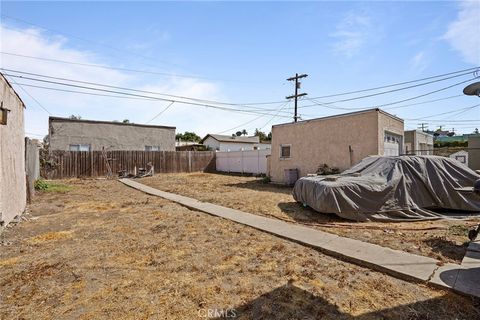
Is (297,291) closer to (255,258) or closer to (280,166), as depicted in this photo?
(255,258)

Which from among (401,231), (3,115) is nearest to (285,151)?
(401,231)

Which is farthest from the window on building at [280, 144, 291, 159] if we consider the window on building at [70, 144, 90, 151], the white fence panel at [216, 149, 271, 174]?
the window on building at [70, 144, 90, 151]

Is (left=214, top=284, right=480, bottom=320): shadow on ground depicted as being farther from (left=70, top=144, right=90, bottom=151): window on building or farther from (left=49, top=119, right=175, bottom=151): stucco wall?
(left=70, top=144, right=90, bottom=151): window on building

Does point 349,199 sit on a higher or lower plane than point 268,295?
higher

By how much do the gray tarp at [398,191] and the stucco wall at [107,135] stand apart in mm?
21060

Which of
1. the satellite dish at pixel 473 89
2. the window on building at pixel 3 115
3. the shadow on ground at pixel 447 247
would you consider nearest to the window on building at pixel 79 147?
the window on building at pixel 3 115

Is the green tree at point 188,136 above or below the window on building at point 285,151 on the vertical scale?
above

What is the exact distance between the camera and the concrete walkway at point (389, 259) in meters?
3.46

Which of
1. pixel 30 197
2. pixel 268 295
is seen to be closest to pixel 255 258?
pixel 268 295

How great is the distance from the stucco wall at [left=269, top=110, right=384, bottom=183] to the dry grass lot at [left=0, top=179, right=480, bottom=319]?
801 centimetres

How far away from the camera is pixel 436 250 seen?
4621 mm

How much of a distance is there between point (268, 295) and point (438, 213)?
6.48 metres

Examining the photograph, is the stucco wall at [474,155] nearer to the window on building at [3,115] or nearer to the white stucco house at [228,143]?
the white stucco house at [228,143]

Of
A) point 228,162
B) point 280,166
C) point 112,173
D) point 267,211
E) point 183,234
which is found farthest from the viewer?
point 228,162
